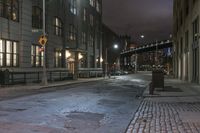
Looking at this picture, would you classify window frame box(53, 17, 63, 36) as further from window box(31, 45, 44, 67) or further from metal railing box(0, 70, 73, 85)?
window box(31, 45, 44, 67)

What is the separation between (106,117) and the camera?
42.0 feet

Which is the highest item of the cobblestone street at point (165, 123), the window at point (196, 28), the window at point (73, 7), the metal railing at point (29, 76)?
the window at point (73, 7)

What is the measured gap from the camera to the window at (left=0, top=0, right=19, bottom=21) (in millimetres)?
32781

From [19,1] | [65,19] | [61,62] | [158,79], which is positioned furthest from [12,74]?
[65,19]

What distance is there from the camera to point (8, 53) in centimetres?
3353

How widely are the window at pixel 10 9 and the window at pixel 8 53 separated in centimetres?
239

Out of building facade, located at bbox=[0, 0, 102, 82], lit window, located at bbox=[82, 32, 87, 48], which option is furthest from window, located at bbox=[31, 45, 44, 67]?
lit window, located at bbox=[82, 32, 87, 48]

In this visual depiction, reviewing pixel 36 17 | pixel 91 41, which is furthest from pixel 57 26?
pixel 91 41

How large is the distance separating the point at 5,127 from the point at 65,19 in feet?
139

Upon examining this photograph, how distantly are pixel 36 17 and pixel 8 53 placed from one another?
795cm

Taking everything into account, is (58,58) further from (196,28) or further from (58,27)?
(196,28)

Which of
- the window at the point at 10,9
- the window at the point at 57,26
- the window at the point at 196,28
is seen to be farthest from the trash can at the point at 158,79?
the window at the point at 57,26

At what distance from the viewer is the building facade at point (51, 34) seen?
3381 centimetres

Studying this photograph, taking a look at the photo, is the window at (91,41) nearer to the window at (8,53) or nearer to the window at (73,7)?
the window at (73,7)
